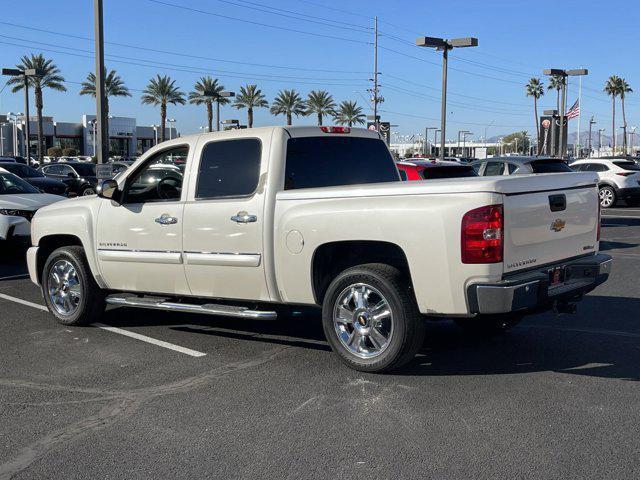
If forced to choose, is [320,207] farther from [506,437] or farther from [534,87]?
[534,87]

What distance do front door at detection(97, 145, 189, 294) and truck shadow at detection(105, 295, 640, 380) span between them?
74cm

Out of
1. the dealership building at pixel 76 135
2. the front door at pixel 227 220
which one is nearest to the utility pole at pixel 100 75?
the front door at pixel 227 220

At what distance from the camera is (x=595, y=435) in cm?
439

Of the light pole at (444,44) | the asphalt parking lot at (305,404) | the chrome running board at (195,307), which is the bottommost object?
the asphalt parking lot at (305,404)

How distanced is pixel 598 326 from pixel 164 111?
201ft

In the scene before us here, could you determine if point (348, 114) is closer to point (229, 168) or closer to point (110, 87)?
point (110, 87)

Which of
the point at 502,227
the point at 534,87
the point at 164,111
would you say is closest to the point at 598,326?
the point at 502,227

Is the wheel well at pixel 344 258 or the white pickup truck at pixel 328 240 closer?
the white pickup truck at pixel 328 240

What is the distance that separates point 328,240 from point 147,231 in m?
2.06

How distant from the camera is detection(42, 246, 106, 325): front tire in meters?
7.43

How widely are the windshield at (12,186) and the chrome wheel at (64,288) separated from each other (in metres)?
6.53

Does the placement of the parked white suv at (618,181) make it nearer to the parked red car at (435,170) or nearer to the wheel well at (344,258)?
the parked red car at (435,170)

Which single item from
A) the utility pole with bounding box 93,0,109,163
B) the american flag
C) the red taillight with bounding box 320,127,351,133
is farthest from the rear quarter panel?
the american flag

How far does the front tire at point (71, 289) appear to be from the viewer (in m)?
7.43
